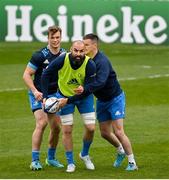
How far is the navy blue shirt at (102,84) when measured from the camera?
13203 millimetres

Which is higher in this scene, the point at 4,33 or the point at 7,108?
the point at 7,108

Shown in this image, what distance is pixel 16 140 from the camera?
1642 centimetres

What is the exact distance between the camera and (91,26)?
32250 mm

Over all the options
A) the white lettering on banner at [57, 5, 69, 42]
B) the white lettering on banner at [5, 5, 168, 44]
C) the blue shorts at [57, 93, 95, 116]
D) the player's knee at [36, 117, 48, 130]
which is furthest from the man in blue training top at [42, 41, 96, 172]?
the white lettering on banner at [57, 5, 69, 42]

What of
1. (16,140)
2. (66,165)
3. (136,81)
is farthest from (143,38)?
(66,165)

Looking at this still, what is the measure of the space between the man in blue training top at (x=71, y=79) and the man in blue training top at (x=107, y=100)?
6.0 inches

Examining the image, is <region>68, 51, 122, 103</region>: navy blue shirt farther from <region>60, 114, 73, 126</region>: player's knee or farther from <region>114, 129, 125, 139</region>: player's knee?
<region>114, 129, 125, 139</region>: player's knee

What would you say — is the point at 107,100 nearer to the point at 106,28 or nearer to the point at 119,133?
the point at 119,133

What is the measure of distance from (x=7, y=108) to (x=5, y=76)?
574 cm

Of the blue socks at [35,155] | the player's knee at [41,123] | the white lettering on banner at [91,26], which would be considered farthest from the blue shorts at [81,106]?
the white lettering on banner at [91,26]

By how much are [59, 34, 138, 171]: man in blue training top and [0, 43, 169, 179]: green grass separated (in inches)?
14.4

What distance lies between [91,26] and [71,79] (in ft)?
62.6

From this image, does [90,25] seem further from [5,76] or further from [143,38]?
[5,76]

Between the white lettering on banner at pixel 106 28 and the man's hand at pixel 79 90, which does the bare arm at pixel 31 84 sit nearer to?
the man's hand at pixel 79 90
